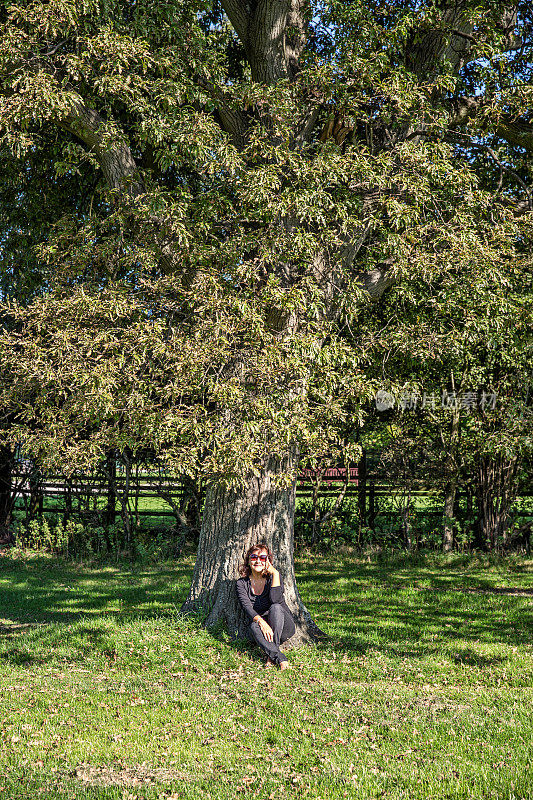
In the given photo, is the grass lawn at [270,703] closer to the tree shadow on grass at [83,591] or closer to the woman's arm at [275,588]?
the tree shadow on grass at [83,591]

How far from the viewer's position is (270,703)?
5.21 m

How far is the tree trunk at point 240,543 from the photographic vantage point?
6.85m

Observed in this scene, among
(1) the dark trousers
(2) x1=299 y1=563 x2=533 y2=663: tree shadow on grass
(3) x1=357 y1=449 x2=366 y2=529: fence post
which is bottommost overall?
(2) x1=299 y1=563 x2=533 y2=663: tree shadow on grass

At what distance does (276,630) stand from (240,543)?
1.01 meters

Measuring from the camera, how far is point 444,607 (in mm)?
8391

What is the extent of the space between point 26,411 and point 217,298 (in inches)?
76.9

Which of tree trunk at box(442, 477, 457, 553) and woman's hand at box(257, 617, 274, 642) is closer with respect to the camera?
woman's hand at box(257, 617, 274, 642)

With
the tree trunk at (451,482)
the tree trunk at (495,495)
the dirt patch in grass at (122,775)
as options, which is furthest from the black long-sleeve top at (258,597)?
the tree trunk at (495,495)

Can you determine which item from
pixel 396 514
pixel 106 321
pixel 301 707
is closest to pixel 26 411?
pixel 106 321

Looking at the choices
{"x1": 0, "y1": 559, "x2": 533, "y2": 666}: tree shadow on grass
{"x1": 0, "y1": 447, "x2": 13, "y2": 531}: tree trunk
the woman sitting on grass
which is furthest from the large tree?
{"x1": 0, "y1": 447, "x2": 13, "y2": 531}: tree trunk

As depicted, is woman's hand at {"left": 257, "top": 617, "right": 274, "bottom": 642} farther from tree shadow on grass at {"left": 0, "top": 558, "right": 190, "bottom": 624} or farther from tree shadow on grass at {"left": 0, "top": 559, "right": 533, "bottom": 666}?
tree shadow on grass at {"left": 0, "top": 558, "right": 190, "bottom": 624}

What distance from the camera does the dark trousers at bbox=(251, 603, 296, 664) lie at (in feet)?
20.0

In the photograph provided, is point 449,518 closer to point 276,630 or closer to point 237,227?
point 276,630

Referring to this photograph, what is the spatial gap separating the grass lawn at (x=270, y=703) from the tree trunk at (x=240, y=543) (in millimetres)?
287
